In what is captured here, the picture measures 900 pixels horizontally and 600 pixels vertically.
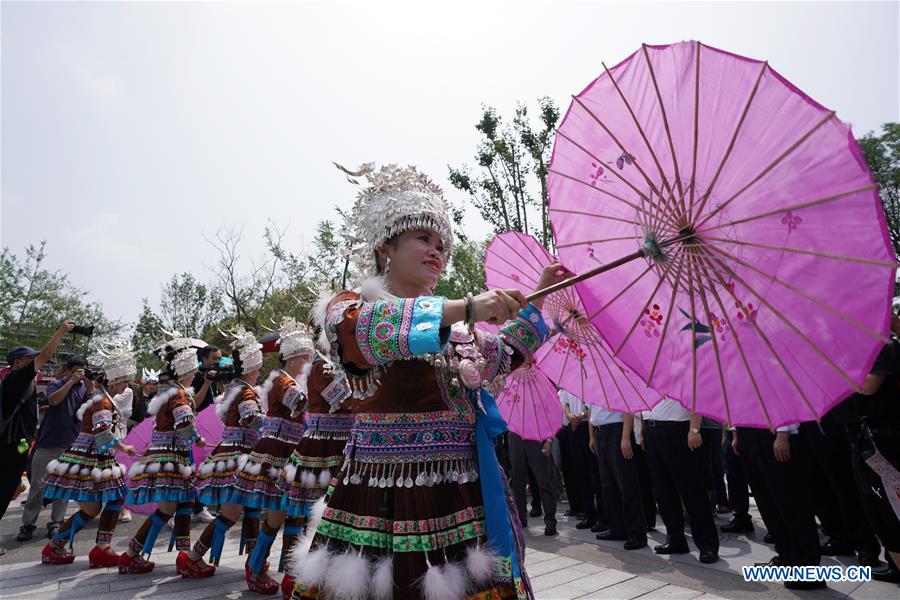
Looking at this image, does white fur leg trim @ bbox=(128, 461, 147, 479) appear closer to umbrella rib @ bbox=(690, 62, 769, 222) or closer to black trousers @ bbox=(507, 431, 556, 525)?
black trousers @ bbox=(507, 431, 556, 525)

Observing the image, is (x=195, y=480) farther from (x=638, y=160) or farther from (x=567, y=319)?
(x=638, y=160)

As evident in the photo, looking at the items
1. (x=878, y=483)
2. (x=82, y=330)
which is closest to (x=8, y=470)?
(x=82, y=330)

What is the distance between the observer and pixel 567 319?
9.03 feet

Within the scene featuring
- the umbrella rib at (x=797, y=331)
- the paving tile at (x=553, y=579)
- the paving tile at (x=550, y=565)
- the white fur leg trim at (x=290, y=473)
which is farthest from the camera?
the paving tile at (x=550, y=565)

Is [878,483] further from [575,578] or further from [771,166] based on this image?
[771,166]

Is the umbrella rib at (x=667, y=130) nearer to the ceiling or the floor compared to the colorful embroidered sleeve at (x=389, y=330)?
nearer to the ceiling

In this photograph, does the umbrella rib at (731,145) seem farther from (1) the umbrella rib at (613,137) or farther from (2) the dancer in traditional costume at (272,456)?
(2) the dancer in traditional costume at (272,456)

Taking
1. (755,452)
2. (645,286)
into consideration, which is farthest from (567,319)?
(755,452)

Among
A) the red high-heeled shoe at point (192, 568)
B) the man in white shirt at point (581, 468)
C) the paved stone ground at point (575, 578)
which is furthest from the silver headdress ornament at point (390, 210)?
the man in white shirt at point (581, 468)

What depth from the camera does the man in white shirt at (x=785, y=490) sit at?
459cm

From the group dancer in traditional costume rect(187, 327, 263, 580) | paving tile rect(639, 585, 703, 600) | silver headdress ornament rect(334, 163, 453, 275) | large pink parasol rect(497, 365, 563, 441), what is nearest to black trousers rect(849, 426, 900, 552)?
→ paving tile rect(639, 585, 703, 600)

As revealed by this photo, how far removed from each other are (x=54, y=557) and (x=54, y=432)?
8.73ft

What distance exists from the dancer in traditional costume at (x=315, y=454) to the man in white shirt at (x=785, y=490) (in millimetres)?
3583

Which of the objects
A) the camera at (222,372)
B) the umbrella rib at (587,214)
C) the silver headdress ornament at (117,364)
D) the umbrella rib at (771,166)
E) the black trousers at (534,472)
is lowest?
the black trousers at (534,472)
